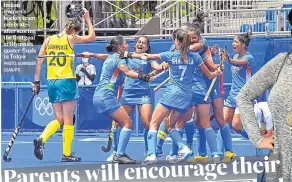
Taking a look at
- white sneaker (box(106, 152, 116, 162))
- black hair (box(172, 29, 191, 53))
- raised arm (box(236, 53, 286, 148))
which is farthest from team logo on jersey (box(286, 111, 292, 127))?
white sneaker (box(106, 152, 116, 162))

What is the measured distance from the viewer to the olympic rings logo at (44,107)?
8266 millimetres

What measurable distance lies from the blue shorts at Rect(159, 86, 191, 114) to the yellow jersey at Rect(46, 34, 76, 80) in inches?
33.1

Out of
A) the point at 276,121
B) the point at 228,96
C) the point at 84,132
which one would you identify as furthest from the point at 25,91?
the point at 276,121

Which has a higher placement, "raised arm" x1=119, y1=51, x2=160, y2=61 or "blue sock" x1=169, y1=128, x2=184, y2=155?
"raised arm" x1=119, y1=51, x2=160, y2=61

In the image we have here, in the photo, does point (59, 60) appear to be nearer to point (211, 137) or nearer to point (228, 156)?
point (211, 137)

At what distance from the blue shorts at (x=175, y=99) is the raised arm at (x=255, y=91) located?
183 inches

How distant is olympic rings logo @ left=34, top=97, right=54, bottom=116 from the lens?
8.27 metres

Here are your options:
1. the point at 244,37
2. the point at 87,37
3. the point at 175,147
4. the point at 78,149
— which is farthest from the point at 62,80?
the point at 244,37

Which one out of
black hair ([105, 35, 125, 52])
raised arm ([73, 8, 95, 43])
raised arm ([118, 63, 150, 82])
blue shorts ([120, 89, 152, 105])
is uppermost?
raised arm ([73, 8, 95, 43])

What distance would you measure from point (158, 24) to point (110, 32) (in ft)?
1.89

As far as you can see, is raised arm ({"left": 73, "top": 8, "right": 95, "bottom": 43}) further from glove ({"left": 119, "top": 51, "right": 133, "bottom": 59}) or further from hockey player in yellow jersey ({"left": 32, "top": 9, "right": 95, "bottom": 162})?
glove ({"left": 119, "top": 51, "right": 133, "bottom": 59})

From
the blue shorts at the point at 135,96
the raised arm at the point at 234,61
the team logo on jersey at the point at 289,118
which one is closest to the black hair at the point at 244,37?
the raised arm at the point at 234,61

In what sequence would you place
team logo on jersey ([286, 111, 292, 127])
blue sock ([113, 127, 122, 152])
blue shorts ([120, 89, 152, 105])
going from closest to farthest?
team logo on jersey ([286, 111, 292, 127]) → blue shorts ([120, 89, 152, 105]) → blue sock ([113, 127, 122, 152])

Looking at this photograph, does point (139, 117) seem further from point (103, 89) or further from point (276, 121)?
point (276, 121)
